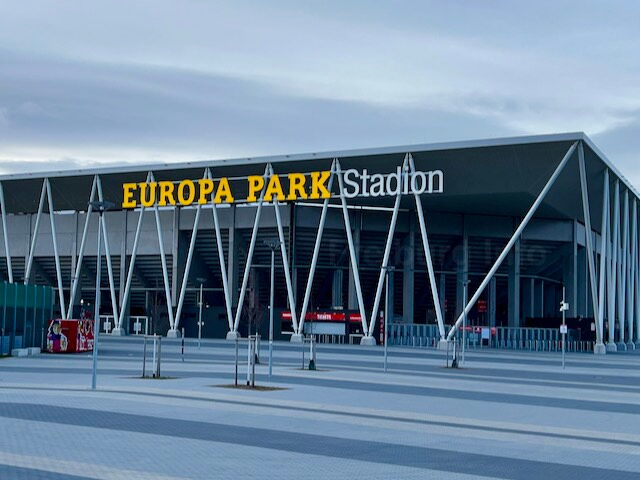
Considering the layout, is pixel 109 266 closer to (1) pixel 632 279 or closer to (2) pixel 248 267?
(2) pixel 248 267

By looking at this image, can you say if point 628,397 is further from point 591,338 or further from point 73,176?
point 73,176

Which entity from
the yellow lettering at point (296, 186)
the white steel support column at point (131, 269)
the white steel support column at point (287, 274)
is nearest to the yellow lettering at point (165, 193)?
the white steel support column at point (131, 269)

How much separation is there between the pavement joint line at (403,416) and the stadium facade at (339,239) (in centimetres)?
4902

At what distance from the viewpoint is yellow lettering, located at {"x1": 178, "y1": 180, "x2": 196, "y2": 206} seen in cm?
8944

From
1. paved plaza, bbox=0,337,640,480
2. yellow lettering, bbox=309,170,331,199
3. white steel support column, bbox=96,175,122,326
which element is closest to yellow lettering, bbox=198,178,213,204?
yellow lettering, bbox=309,170,331,199

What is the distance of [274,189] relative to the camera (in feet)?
279

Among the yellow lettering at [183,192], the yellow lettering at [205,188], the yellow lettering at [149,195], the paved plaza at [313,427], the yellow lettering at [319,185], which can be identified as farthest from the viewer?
the yellow lettering at [149,195]

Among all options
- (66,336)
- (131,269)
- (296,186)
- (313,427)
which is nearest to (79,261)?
(131,269)

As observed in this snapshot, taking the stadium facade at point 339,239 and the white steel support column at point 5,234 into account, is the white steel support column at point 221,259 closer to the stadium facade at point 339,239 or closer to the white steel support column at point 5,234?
the stadium facade at point 339,239

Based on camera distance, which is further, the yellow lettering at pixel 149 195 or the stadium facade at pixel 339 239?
the yellow lettering at pixel 149 195

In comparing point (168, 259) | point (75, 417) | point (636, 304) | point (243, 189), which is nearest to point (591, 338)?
point (636, 304)

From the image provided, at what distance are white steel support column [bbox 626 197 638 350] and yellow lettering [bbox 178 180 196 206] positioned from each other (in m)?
44.6

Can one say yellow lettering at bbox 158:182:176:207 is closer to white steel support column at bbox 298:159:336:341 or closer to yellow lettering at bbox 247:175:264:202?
yellow lettering at bbox 247:175:264:202

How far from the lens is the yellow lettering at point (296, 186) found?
84.1m
